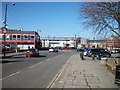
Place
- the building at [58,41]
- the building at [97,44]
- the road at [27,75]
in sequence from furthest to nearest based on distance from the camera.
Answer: the building at [58,41]
the building at [97,44]
the road at [27,75]

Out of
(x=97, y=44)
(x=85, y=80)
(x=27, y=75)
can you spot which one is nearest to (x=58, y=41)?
(x=97, y=44)

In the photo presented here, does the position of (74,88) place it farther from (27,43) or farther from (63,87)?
(27,43)

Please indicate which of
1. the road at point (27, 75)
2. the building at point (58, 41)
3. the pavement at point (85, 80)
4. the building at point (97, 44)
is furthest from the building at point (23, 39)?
the pavement at point (85, 80)

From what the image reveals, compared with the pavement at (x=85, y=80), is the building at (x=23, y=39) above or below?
above

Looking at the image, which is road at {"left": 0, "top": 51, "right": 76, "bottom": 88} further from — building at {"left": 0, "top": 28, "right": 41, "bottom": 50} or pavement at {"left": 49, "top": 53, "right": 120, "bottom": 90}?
building at {"left": 0, "top": 28, "right": 41, "bottom": 50}

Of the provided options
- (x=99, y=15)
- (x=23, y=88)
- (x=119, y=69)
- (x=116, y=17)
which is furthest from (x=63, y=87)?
(x=99, y=15)

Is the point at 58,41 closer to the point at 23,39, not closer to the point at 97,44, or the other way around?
the point at 97,44

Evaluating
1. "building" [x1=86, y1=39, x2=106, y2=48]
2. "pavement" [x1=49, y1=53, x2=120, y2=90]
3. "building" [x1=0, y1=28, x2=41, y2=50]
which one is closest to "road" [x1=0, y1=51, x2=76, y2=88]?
"pavement" [x1=49, y1=53, x2=120, y2=90]

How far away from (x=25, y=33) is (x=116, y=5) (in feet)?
327

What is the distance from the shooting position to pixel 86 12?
33.6 meters

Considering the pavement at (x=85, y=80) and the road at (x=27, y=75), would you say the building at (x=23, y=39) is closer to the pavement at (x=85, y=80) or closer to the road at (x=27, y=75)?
the road at (x=27, y=75)

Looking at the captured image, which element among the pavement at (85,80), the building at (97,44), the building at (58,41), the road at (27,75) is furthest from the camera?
the building at (58,41)

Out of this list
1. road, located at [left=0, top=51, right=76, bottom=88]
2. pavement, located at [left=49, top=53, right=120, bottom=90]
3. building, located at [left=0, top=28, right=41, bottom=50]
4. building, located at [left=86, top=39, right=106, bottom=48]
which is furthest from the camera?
building, located at [left=86, top=39, right=106, bottom=48]

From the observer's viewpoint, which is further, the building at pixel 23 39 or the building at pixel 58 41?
the building at pixel 58 41
